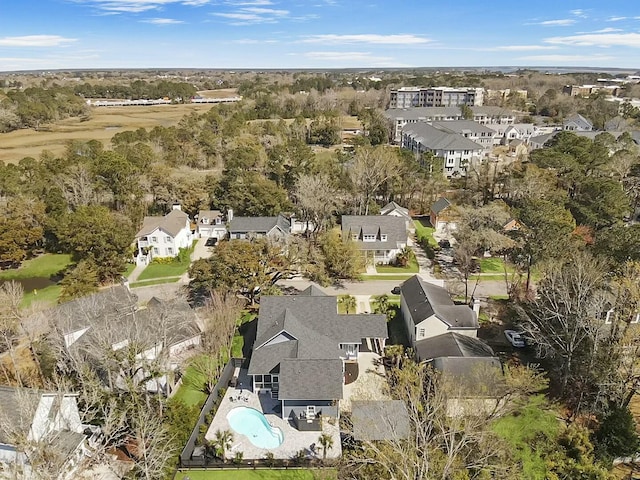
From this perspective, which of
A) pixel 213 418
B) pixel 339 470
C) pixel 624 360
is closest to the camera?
pixel 339 470

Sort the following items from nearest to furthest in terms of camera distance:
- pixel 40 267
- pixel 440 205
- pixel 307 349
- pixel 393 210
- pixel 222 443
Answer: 1. pixel 222 443
2. pixel 307 349
3. pixel 40 267
4. pixel 393 210
5. pixel 440 205

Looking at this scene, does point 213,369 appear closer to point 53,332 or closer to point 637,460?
point 53,332

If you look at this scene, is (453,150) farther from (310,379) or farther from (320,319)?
(310,379)

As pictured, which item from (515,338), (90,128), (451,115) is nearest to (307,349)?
(515,338)

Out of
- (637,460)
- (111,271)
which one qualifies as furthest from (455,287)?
(111,271)

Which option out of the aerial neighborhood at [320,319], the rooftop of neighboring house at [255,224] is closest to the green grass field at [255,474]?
the aerial neighborhood at [320,319]

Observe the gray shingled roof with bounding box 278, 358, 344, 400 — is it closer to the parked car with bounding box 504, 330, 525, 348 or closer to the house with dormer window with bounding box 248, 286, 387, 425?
the house with dormer window with bounding box 248, 286, 387, 425
